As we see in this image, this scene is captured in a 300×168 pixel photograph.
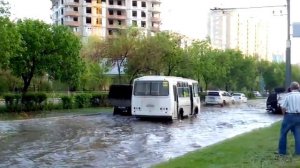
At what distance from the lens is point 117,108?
36.2 meters

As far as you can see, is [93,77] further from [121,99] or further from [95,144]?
[95,144]

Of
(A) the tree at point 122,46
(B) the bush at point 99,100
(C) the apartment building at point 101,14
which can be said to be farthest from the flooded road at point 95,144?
(C) the apartment building at point 101,14

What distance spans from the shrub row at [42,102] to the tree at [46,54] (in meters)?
2.11

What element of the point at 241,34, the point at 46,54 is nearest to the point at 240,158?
the point at 46,54

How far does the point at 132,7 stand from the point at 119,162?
391ft

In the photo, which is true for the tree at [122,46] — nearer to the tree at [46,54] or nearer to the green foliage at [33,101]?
the tree at [46,54]

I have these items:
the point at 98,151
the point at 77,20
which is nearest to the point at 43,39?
the point at 98,151

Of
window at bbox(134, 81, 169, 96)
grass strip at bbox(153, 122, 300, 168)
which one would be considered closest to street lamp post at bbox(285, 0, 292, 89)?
window at bbox(134, 81, 169, 96)

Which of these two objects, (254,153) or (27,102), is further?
(27,102)

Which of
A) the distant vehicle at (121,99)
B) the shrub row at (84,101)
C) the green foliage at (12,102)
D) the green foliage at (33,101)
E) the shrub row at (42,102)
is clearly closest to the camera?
the green foliage at (12,102)

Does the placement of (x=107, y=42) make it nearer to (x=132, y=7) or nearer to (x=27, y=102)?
(x=27, y=102)

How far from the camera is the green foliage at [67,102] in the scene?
128ft

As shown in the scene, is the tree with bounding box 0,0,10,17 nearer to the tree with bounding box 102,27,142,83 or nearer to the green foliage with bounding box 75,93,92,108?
the green foliage with bounding box 75,93,92,108

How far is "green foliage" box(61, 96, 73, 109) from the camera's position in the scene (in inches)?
1533
